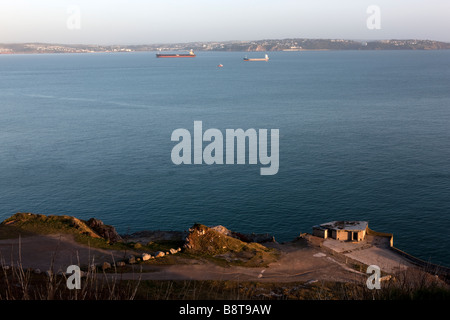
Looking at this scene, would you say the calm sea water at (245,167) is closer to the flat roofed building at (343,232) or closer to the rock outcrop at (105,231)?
the flat roofed building at (343,232)

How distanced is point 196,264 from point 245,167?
1501 inches

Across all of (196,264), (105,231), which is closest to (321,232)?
(196,264)

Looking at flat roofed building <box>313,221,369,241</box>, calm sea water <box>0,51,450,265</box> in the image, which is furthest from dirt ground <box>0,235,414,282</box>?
calm sea water <box>0,51,450,265</box>

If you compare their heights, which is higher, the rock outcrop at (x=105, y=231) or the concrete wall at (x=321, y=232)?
the rock outcrop at (x=105, y=231)

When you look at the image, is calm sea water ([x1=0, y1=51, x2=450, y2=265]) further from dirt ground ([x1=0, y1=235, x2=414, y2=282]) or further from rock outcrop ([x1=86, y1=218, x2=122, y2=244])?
dirt ground ([x1=0, y1=235, x2=414, y2=282])

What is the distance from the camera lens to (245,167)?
228 feet

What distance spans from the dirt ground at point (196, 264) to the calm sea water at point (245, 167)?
10659 mm

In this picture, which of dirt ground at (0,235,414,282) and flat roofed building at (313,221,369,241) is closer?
dirt ground at (0,235,414,282)

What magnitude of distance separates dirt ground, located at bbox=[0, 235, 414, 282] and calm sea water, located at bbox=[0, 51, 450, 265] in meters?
10.7

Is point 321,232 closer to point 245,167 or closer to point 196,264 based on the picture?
point 196,264

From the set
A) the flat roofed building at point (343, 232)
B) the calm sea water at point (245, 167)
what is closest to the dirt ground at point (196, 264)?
the flat roofed building at point (343, 232)

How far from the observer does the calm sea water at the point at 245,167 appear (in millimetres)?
51825

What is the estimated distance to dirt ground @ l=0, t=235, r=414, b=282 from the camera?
1194 inches

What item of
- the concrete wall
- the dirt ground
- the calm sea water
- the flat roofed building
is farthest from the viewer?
the calm sea water
